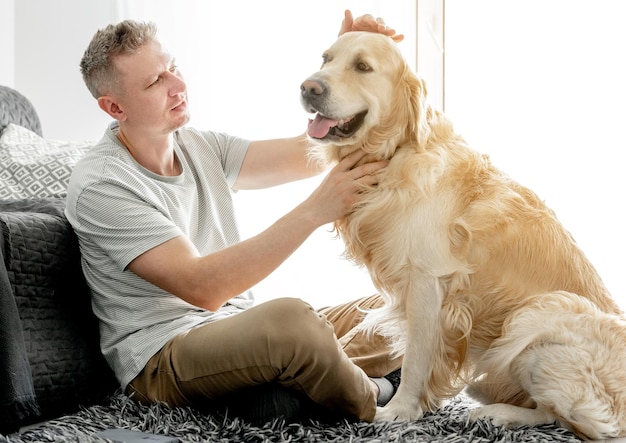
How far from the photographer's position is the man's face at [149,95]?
6.98 feet

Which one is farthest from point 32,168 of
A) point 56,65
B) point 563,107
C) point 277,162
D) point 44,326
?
point 563,107

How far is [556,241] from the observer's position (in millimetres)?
1918

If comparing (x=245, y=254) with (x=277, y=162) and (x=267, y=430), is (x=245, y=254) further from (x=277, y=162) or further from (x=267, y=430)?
(x=277, y=162)

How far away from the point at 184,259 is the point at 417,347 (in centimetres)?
61

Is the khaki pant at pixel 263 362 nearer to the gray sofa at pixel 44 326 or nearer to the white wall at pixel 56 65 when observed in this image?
the gray sofa at pixel 44 326

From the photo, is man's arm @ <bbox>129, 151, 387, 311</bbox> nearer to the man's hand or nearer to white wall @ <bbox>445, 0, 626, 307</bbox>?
the man's hand

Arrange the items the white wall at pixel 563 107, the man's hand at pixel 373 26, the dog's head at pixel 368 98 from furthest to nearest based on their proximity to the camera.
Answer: the white wall at pixel 563 107
the man's hand at pixel 373 26
the dog's head at pixel 368 98

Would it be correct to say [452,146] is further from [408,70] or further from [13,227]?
[13,227]

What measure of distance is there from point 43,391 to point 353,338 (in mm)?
863

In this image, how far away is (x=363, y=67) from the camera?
6.18ft

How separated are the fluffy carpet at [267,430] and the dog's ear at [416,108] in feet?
2.25

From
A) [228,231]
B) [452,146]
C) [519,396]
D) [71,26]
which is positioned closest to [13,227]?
[228,231]

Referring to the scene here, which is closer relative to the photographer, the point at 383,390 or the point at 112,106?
the point at 383,390

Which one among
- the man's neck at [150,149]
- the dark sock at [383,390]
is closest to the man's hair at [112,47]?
the man's neck at [150,149]
